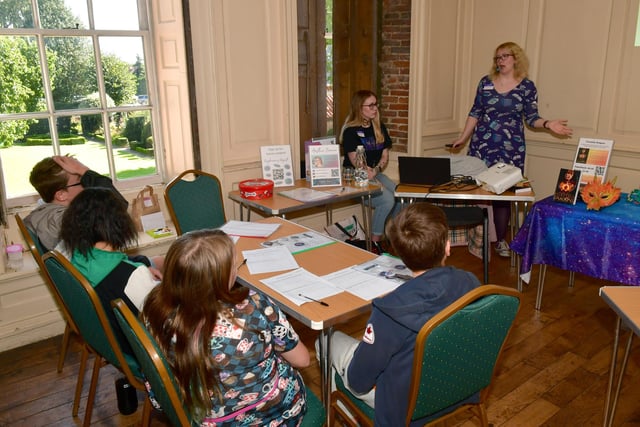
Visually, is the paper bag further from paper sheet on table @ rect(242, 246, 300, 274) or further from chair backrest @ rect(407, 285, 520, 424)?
Answer: chair backrest @ rect(407, 285, 520, 424)

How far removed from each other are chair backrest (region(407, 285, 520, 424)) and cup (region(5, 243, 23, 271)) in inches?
105

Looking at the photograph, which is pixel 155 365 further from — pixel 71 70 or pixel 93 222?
pixel 71 70

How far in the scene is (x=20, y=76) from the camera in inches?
133

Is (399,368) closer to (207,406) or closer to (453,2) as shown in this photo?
(207,406)

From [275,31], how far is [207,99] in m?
0.76

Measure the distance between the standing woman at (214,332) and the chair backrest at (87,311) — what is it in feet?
1.40

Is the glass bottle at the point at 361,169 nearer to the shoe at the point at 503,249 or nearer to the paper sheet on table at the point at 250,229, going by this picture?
the paper sheet on table at the point at 250,229

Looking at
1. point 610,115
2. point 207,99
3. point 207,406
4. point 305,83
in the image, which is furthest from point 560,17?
point 207,406

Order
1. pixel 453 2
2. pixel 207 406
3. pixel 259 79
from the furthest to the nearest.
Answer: pixel 453 2 < pixel 259 79 < pixel 207 406

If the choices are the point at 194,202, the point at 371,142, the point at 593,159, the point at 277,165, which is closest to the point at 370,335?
the point at 194,202

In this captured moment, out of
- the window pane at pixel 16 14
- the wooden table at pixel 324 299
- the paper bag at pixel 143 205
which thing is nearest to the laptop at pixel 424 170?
the wooden table at pixel 324 299

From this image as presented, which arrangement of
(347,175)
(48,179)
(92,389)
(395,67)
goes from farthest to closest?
1. (395,67)
2. (347,175)
3. (48,179)
4. (92,389)

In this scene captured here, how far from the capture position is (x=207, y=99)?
3736 millimetres

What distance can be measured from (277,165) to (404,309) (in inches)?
100
